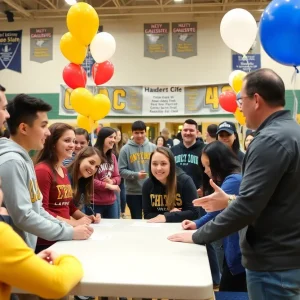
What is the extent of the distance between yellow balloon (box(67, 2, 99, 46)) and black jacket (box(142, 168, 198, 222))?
188 centimetres

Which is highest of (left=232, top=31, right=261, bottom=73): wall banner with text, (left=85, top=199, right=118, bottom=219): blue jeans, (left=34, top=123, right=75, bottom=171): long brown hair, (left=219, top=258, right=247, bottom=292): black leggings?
(left=232, top=31, right=261, bottom=73): wall banner with text

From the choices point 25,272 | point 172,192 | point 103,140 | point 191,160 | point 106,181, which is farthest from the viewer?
point 191,160

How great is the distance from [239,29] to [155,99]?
5.31 metres

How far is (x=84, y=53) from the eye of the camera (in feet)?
13.0

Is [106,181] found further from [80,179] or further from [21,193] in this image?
[21,193]

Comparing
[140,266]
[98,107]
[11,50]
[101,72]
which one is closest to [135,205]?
[98,107]

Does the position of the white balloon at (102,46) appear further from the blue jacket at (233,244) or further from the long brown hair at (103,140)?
the blue jacket at (233,244)

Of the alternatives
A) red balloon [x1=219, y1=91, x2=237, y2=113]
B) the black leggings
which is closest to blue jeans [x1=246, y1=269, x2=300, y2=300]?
the black leggings

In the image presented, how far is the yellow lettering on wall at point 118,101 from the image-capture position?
353 inches

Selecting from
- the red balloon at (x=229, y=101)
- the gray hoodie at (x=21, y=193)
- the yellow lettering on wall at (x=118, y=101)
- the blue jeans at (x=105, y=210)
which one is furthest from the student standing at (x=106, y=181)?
the yellow lettering on wall at (x=118, y=101)

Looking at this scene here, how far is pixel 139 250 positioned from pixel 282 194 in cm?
69

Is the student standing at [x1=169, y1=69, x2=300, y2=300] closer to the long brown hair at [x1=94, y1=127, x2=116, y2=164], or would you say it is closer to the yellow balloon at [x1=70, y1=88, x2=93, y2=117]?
the long brown hair at [x1=94, y1=127, x2=116, y2=164]

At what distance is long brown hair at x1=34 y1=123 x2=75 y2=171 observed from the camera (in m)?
2.20

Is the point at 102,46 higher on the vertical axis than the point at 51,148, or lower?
higher
